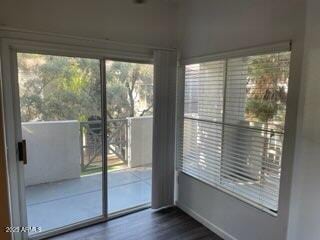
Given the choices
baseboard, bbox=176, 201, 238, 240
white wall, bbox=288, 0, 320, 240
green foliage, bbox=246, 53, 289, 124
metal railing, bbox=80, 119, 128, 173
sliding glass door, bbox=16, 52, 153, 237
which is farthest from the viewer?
metal railing, bbox=80, 119, 128, 173

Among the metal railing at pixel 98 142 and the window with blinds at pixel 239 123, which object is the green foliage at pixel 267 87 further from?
the metal railing at pixel 98 142

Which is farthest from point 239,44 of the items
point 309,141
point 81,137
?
point 81,137

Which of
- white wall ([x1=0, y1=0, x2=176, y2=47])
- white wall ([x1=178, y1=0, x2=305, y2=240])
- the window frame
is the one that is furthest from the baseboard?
white wall ([x1=0, y1=0, x2=176, y2=47])

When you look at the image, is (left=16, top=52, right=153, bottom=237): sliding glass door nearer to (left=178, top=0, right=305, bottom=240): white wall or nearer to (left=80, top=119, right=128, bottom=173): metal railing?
(left=80, top=119, right=128, bottom=173): metal railing

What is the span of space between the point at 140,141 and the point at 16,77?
1550 millimetres

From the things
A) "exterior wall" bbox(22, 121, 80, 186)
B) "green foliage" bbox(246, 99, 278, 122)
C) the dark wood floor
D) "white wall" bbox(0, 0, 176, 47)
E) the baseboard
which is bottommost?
the dark wood floor

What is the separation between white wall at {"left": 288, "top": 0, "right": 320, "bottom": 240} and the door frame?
1783 mm

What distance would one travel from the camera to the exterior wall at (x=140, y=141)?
3008 millimetres

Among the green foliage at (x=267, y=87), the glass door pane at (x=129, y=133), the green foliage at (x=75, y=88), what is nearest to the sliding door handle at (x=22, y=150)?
the green foliage at (x=75, y=88)

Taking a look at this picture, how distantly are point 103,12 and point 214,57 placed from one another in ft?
4.22

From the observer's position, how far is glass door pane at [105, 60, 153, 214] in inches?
111

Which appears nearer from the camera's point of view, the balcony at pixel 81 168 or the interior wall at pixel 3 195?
the interior wall at pixel 3 195

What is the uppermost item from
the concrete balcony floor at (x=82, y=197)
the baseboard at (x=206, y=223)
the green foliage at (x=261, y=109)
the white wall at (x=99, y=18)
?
Result: the white wall at (x=99, y=18)

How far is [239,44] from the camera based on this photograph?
226cm
